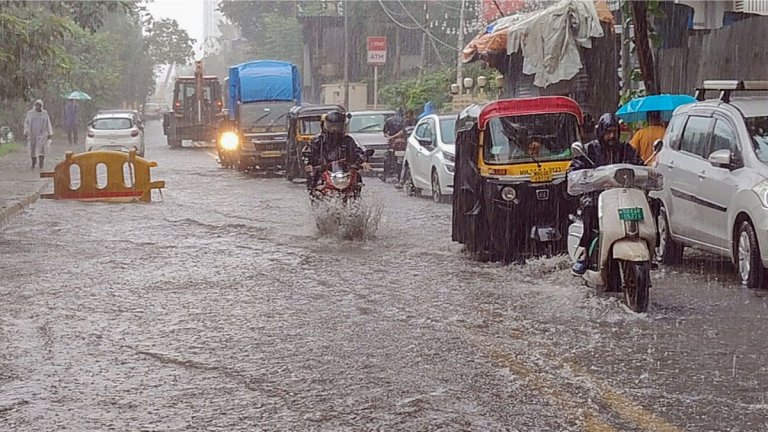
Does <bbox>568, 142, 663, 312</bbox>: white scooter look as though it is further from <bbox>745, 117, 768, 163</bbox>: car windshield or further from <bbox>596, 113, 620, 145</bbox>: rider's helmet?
<bbox>745, 117, 768, 163</bbox>: car windshield

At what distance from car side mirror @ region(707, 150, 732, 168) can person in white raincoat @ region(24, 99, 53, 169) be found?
71.4ft

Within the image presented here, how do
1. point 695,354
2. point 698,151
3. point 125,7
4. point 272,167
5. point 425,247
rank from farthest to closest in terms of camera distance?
point 272,167 → point 125,7 → point 425,247 → point 698,151 → point 695,354

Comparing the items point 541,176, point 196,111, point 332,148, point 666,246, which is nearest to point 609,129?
point 541,176

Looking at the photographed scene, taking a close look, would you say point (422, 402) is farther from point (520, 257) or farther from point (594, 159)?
point (520, 257)

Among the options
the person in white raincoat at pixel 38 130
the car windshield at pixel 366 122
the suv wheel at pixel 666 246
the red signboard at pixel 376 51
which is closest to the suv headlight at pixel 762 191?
the suv wheel at pixel 666 246

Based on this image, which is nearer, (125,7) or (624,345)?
(624,345)

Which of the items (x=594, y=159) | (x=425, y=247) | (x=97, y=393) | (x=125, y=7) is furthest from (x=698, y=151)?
(x=125, y=7)

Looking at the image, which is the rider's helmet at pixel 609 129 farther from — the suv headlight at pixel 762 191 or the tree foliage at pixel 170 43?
the tree foliage at pixel 170 43

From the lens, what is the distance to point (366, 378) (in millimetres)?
7328

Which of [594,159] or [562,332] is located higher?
[594,159]

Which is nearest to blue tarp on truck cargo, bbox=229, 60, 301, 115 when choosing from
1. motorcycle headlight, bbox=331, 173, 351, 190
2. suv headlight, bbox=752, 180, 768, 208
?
motorcycle headlight, bbox=331, 173, 351, 190

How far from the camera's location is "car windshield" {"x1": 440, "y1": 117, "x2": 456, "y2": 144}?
2098 cm

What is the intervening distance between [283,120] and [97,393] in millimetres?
23911

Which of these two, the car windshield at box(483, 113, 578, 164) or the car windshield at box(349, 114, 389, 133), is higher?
the car windshield at box(483, 113, 578, 164)
